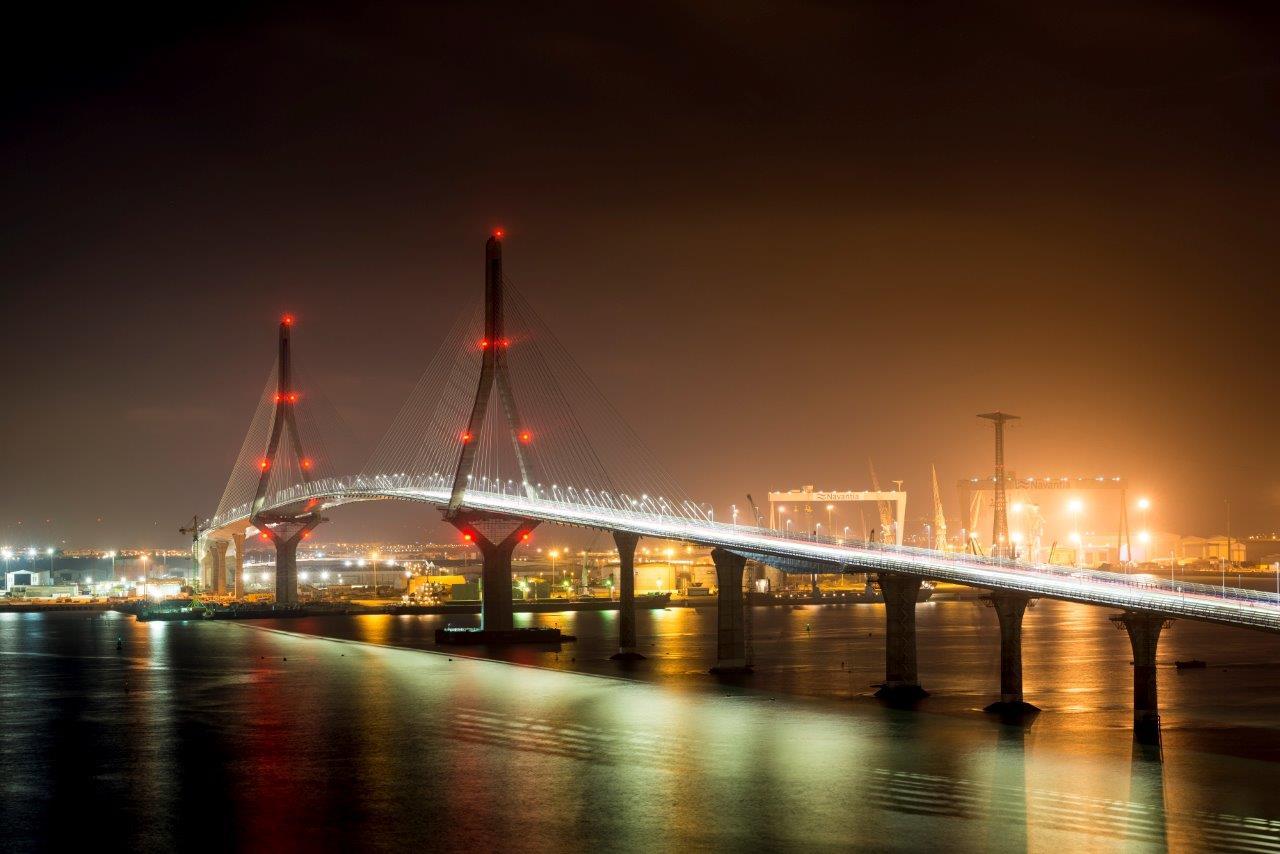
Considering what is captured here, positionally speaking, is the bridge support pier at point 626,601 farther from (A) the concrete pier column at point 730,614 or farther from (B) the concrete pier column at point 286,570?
(B) the concrete pier column at point 286,570

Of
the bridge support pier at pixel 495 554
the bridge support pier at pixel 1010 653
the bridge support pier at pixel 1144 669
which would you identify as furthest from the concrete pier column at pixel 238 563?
the bridge support pier at pixel 1144 669

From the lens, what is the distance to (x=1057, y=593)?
53.2 meters

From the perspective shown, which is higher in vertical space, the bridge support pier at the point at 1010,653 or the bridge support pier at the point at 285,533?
the bridge support pier at the point at 285,533

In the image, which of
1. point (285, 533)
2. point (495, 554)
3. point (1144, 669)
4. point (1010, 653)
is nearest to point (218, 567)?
point (285, 533)

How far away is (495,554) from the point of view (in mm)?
96062

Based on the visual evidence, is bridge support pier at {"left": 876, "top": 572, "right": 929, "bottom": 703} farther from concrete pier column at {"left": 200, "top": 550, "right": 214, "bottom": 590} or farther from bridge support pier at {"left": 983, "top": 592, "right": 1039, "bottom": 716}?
concrete pier column at {"left": 200, "top": 550, "right": 214, "bottom": 590}

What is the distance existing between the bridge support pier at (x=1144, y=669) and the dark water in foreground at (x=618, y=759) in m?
1.14

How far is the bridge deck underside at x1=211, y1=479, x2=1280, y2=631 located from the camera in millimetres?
48750

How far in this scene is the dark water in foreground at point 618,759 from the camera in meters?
Answer: 35.4

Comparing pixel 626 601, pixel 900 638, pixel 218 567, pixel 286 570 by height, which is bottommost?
pixel 900 638

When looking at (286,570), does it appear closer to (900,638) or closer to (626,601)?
(626,601)

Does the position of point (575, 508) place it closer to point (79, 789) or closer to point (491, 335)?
point (491, 335)

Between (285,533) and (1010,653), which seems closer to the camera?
(1010,653)

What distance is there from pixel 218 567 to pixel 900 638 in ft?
482
